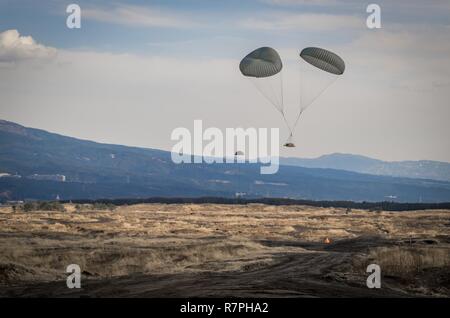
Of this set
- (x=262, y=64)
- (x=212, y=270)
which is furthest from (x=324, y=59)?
(x=212, y=270)

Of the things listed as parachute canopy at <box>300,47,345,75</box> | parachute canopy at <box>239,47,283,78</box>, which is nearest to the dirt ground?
parachute canopy at <box>239,47,283,78</box>

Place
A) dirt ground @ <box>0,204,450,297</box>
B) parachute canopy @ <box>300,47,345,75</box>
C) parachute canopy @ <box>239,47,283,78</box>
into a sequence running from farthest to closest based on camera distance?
parachute canopy @ <box>239,47,283,78</box>
parachute canopy @ <box>300,47,345,75</box>
dirt ground @ <box>0,204,450,297</box>

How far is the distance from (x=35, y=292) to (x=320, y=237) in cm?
5494

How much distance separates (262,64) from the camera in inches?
2160

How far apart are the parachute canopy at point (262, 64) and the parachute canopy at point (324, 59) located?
1869 millimetres

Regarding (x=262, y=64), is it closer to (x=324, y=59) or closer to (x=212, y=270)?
(x=324, y=59)

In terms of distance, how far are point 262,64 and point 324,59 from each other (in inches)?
166

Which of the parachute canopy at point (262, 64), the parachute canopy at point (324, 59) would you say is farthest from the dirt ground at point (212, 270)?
the parachute canopy at point (324, 59)

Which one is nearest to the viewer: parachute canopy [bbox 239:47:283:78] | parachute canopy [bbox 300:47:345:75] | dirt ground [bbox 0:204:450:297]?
dirt ground [bbox 0:204:450:297]

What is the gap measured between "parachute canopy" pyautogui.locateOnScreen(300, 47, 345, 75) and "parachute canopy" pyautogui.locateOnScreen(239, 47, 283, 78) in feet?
6.13

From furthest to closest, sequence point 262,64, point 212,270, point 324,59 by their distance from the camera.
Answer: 1. point 262,64
2. point 324,59
3. point 212,270

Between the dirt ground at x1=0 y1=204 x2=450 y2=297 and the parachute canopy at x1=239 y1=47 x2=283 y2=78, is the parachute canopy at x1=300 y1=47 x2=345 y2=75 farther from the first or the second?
the dirt ground at x1=0 y1=204 x2=450 y2=297

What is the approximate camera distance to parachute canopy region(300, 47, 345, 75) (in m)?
53.9
